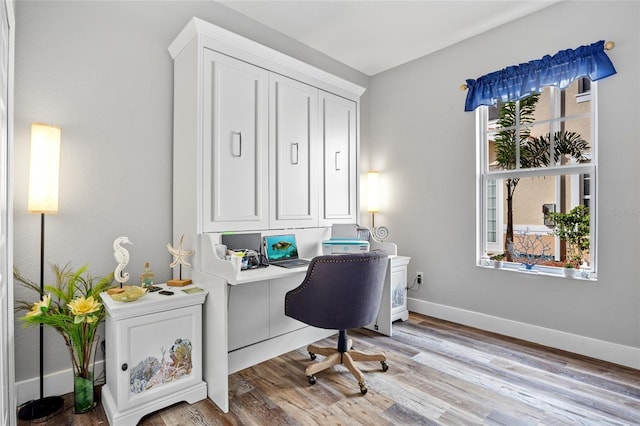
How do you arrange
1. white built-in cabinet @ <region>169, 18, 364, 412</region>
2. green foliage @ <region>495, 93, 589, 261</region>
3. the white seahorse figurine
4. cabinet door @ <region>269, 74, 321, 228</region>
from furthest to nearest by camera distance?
green foliage @ <region>495, 93, 589, 261</region>
cabinet door @ <region>269, 74, 321, 228</region>
white built-in cabinet @ <region>169, 18, 364, 412</region>
the white seahorse figurine

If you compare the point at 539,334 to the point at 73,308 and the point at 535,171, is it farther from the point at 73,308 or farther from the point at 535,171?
the point at 73,308

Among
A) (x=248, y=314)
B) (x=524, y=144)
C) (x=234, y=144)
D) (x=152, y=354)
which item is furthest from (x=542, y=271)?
(x=152, y=354)

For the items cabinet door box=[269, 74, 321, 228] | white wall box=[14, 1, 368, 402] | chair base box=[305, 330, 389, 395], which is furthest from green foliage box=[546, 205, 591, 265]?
white wall box=[14, 1, 368, 402]

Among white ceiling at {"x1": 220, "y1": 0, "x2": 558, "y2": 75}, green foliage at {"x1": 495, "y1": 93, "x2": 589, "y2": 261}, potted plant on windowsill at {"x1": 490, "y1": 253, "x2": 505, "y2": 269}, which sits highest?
white ceiling at {"x1": 220, "y1": 0, "x2": 558, "y2": 75}

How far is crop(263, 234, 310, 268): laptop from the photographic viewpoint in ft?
8.23

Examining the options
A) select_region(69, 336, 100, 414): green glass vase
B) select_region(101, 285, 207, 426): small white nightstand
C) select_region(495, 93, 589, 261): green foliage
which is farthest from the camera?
select_region(495, 93, 589, 261): green foliage

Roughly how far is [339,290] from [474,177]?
1.91 metres

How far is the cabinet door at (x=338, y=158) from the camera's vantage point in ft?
9.48

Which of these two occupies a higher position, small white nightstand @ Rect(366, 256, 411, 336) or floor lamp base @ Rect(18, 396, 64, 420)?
small white nightstand @ Rect(366, 256, 411, 336)

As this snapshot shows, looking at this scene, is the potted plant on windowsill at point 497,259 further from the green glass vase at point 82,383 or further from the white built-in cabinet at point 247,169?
the green glass vase at point 82,383

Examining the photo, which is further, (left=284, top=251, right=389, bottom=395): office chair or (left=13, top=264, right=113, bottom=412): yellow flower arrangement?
(left=284, top=251, right=389, bottom=395): office chair

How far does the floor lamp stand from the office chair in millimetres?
1397

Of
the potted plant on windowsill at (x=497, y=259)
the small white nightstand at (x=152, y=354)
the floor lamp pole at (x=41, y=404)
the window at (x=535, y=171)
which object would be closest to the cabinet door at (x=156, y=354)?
the small white nightstand at (x=152, y=354)

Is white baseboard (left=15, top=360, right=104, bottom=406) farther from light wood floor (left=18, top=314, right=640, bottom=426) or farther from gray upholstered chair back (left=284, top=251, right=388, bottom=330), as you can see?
gray upholstered chair back (left=284, top=251, right=388, bottom=330)
